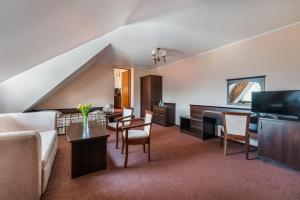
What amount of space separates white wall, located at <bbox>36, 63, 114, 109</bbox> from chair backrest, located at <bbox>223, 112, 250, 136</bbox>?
185 inches

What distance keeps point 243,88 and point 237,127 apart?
122 centimetres

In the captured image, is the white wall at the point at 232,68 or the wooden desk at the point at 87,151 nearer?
the wooden desk at the point at 87,151

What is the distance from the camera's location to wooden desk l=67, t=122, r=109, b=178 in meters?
2.23

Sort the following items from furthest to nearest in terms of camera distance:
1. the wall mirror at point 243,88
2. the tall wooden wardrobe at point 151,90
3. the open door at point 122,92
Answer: the open door at point 122,92
the tall wooden wardrobe at point 151,90
the wall mirror at point 243,88

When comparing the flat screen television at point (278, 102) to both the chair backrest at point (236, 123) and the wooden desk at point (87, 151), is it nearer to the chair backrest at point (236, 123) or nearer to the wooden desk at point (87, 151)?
the chair backrest at point (236, 123)

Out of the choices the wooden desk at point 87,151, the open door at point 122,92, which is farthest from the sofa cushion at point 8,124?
the open door at point 122,92

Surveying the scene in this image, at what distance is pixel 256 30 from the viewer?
320 centimetres

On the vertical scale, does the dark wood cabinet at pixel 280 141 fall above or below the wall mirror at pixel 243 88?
below

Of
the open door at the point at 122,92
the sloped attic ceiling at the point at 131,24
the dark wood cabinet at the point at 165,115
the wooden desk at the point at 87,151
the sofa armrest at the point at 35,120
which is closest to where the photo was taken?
the sloped attic ceiling at the point at 131,24

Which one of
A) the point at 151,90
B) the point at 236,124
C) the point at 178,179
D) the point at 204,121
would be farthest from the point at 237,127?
the point at 151,90

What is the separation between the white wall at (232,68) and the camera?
2965mm

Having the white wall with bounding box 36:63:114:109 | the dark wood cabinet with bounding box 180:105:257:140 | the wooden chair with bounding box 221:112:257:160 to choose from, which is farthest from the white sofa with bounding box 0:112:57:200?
the white wall with bounding box 36:63:114:109

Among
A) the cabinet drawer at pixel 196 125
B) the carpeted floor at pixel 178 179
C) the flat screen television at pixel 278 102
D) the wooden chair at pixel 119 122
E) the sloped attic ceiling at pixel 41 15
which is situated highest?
the sloped attic ceiling at pixel 41 15

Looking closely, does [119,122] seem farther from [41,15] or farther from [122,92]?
[122,92]
